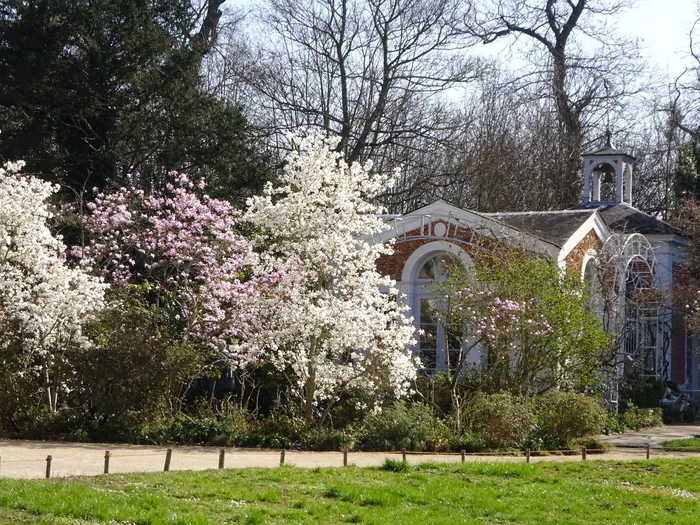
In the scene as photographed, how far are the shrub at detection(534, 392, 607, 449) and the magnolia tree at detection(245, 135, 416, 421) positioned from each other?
2.54 metres

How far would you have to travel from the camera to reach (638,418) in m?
22.0

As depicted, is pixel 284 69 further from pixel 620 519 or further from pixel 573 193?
pixel 620 519

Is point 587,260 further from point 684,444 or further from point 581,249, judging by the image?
point 684,444

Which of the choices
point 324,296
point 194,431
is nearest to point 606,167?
point 324,296

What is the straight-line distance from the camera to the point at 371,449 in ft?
53.4

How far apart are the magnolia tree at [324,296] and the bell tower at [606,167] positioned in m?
13.1

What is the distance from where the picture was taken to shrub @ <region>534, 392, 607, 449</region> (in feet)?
56.9

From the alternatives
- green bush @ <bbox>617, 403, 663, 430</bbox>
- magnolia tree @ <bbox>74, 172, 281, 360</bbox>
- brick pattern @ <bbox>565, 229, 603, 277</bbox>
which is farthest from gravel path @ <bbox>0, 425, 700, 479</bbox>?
brick pattern @ <bbox>565, 229, 603, 277</bbox>

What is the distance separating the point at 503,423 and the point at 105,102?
48.1ft

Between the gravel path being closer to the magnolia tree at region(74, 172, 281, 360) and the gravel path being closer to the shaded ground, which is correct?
the shaded ground

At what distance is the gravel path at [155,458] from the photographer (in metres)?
12.5

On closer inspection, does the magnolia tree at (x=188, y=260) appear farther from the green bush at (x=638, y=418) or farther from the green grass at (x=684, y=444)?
the green bush at (x=638, y=418)

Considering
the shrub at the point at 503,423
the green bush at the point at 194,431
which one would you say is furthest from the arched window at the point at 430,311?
the green bush at the point at 194,431

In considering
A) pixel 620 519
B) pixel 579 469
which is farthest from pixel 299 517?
pixel 579 469
